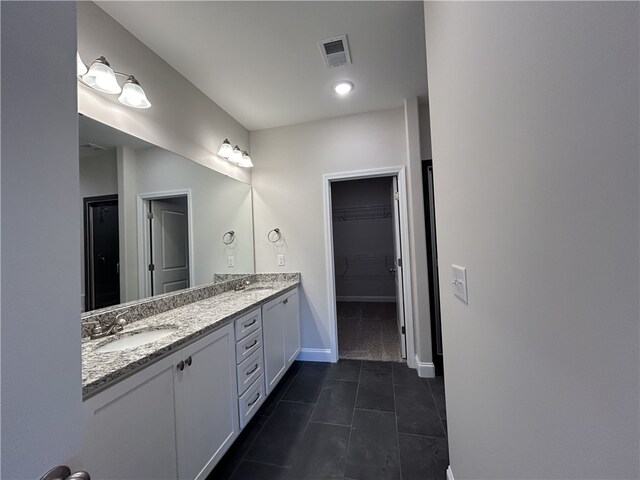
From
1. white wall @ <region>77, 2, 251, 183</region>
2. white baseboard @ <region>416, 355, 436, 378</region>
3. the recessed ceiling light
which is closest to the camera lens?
white wall @ <region>77, 2, 251, 183</region>

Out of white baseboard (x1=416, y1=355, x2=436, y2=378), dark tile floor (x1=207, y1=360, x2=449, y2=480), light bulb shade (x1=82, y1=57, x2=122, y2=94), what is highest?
light bulb shade (x1=82, y1=57, x2=122, y2=94)

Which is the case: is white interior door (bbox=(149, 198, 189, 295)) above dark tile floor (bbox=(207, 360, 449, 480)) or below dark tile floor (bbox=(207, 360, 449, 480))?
above

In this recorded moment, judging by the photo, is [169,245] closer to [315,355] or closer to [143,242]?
[143,242]

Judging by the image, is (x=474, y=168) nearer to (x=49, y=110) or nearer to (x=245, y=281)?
(x=49, y=110)

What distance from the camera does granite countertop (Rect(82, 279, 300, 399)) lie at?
2.94 feet

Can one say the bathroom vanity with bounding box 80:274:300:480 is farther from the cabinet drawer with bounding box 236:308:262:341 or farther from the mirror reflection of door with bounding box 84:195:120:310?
the mirror reflection of door with bounding box 84:195:120:310

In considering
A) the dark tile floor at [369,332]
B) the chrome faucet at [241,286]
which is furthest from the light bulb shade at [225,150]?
the dark tile floor at [369,332]

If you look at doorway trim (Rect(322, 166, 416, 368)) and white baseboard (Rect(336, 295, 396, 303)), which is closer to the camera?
doorway trim (Rect(322, 166, 416, 368))

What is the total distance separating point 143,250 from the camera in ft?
5.72

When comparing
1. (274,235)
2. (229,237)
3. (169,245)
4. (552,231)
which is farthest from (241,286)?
(552,231)

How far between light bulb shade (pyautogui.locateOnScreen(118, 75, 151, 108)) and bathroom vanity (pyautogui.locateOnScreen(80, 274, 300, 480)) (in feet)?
4.11

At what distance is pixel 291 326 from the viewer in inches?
101

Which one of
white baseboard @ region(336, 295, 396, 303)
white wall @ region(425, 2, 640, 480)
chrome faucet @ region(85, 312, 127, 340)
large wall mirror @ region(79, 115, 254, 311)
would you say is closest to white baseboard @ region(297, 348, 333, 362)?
large wall mirror @ region(79, 115, 254, 311)

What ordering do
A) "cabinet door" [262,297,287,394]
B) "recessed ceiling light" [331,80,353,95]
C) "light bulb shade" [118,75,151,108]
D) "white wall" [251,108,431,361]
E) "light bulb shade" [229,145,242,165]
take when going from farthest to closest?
"white wall" [251,108,431,361] < "light bulb shade" [229,145,242,165] < "recessed ceiling light" [331,80,353,95] < "cabinet door" [262,297,287,394] < "light bulb shade" [118,75,151,108]
